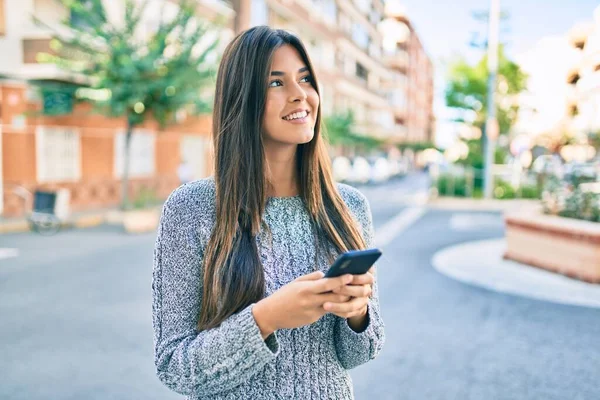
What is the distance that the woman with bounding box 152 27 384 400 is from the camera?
54.9 inches

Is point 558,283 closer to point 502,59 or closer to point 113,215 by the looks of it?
point 113,215

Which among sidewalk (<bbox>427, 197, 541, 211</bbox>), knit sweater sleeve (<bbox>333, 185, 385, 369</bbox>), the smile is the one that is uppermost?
the smile

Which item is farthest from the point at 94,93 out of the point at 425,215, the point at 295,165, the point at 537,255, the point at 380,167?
the point at 380,167

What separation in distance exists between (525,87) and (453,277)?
28346 mm

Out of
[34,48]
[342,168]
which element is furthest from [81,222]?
[342,168]

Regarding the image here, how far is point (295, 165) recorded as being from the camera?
1758mm

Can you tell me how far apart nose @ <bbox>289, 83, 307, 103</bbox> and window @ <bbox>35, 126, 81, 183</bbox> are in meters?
16.5

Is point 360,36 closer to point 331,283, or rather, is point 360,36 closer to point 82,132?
point 82,132

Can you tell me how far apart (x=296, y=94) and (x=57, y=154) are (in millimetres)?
17059

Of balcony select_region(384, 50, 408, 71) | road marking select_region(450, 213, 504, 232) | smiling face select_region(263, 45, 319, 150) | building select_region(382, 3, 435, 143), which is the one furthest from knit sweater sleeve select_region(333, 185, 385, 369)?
balcony select_region(384, 50, 408, 71)

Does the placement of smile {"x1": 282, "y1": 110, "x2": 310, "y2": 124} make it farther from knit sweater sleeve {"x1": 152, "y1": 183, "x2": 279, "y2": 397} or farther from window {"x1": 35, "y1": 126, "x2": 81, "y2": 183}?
window {"x1": 35, "y1": 126, "x2": 81, "y2": 183}

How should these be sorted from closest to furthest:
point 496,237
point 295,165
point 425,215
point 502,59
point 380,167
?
point 295,165, point 496,237, point 425,215, point 502,59, point 380,167

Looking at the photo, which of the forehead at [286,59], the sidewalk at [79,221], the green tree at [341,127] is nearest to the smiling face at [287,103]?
the forehead at [286,59]

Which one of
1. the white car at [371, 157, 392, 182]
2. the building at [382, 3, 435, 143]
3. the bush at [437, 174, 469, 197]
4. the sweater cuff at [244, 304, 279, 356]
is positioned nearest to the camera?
the sweater cuff at [244, 304, 279, 356]
